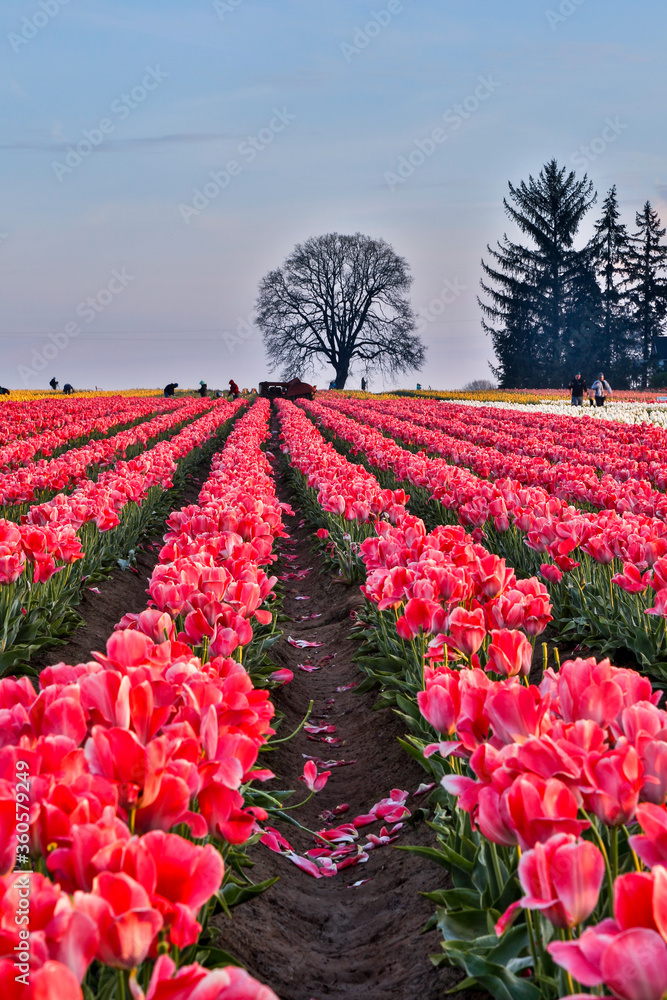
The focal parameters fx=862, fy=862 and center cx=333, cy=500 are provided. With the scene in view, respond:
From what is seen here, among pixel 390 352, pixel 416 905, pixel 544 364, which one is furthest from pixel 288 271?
pixel 416 905

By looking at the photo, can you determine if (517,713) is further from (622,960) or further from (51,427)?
(51,427)

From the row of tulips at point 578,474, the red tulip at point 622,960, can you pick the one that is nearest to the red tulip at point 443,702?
the red tulip at point 622,960

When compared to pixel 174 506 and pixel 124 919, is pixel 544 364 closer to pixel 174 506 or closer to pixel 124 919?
pixel 174 506

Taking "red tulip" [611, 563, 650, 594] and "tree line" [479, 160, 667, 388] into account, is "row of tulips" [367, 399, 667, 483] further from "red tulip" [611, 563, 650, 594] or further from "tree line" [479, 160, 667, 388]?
"tree line" [479, 160, 667, 388]

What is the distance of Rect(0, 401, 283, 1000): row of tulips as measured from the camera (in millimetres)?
1156

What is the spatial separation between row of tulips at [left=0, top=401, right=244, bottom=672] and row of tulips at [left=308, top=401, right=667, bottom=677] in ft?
8.57

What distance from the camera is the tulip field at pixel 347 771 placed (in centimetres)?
125

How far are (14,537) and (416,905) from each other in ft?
8.39

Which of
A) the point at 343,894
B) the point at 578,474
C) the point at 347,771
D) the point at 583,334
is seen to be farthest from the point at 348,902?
the point at 583,334

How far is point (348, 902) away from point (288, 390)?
1838 inches

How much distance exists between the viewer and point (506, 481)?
247 inches

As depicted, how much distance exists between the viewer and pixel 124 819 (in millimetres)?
1602

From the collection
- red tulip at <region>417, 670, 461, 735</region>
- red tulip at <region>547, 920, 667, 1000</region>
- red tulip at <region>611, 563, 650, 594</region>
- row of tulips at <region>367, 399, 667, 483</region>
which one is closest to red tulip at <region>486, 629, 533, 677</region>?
red tulip at <region>417, 670, 461, 735</region>

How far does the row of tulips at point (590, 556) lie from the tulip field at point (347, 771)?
0.07ft
